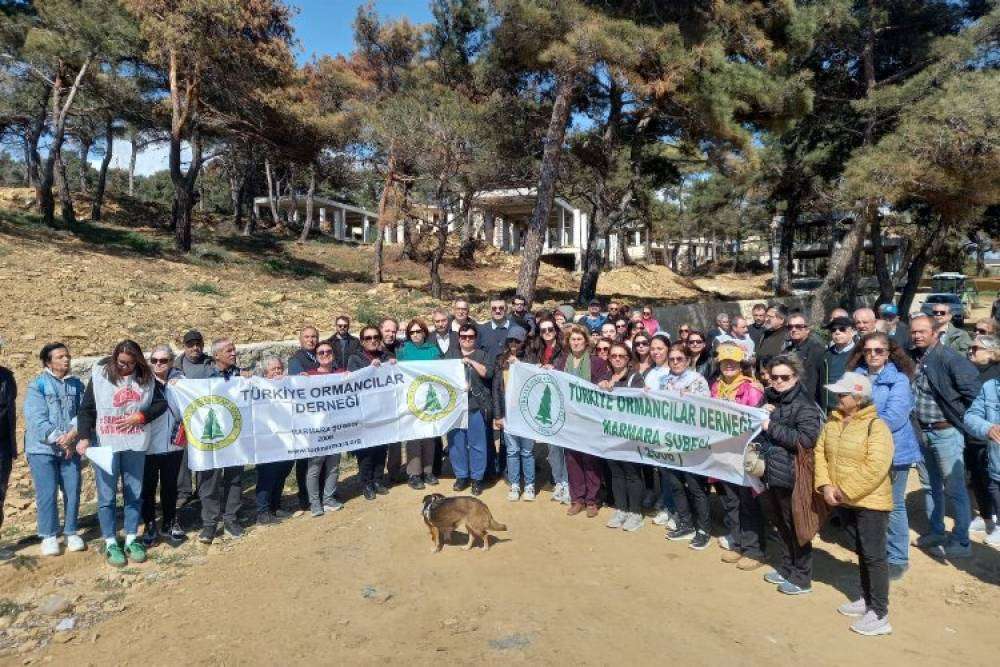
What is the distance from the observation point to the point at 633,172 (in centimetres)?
1711

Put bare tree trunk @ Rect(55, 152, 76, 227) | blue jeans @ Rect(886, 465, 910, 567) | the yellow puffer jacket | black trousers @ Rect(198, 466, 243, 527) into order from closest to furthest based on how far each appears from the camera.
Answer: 1. the yellow puffer jacket
2. blue jeans @ Rect(886, 465, 910, 567)
3. black trousers @ Rect(198, 466, 243, 527)
4. bare tree trunk @ Rect(55, 152, 76, 227)

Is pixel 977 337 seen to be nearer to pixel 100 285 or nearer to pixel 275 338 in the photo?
pixel 275 338

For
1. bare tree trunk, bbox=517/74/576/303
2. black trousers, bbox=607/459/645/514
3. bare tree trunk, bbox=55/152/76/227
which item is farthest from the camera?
bare tree trunk, bbox=55/152/76/227

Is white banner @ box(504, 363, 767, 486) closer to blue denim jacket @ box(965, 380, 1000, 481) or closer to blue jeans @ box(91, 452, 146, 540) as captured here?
blue denim jacket @ box(965, 380, 1000, 481)

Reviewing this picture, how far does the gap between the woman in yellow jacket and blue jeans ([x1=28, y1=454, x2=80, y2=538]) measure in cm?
535

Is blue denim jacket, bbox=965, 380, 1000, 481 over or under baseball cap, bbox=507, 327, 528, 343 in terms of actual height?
under

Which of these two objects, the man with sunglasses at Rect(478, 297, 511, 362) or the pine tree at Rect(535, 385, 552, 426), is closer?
the pine tree at Rect(535, 385, 552, 426)

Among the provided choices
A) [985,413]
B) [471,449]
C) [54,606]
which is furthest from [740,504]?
[54,606]

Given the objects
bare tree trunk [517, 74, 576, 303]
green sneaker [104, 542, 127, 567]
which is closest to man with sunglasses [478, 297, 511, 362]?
green sneaker [104, 542, 127, 567]

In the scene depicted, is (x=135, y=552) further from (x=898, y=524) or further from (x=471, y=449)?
(x=898, y=524)

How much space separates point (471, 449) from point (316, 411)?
1545 mm

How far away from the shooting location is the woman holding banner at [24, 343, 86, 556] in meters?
4.70

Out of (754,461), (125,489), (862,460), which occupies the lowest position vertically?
(125,489)

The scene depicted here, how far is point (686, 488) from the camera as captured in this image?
17.2 feet
